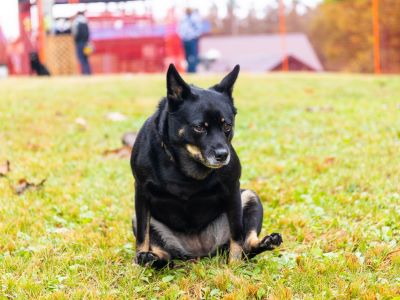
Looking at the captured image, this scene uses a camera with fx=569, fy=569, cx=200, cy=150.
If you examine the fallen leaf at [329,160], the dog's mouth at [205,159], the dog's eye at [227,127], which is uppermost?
the dog's eye at [227,127]

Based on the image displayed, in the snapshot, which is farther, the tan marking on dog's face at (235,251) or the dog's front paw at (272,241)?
the tan marking on dog's face at (235,251)

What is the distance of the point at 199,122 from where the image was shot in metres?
3.68

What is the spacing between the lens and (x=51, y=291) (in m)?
3.48

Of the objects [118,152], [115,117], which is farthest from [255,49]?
[118,152]

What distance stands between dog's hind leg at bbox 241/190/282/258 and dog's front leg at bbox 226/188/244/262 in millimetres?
53

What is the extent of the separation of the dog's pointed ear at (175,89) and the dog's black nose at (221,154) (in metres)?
0.50

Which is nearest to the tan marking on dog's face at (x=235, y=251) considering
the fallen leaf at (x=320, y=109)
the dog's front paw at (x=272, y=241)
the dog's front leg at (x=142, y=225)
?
the dog's front paw at (x=272, y=241)

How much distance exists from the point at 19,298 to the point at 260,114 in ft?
27.1

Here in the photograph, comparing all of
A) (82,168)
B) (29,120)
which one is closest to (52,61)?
(29,120)

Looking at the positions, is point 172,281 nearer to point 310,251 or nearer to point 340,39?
point 310,251

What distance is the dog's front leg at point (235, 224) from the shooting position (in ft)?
12.7

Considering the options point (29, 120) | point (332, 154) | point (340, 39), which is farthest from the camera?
point (340, 39)

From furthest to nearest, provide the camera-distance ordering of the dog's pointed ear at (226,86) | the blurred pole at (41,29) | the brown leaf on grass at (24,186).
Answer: the blurred pole at (41,29) → the brown leaf on grass at (24,186) → the dog's pointed ear at (226,86)

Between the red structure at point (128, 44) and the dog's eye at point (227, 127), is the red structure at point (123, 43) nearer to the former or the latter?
the red structure at point (128, 44)
